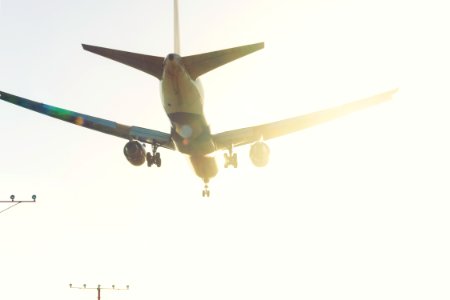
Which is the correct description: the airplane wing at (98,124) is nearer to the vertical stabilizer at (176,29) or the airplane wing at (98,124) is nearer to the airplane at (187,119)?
the airplane at (187,119)

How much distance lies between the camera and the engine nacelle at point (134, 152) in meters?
27.9

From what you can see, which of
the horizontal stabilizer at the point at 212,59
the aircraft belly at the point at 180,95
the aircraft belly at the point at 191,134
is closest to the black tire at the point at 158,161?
the aircraft belly at the point at 191,134

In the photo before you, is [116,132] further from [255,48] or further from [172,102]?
[255,48]

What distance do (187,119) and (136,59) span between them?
12.1 feet

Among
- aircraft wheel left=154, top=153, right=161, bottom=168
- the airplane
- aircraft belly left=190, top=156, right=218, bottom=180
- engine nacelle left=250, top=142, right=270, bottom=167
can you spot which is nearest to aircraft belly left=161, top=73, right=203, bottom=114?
the airplane

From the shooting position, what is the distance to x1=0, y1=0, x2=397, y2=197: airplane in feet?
77.1

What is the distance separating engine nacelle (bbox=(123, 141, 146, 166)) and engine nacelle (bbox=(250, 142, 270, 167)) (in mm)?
5268

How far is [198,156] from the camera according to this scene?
29.5 metres

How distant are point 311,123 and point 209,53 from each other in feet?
30.3

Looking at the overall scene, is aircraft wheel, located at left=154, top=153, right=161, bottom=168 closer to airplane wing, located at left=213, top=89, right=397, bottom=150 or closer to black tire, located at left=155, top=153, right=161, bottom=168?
black tire, located at left=155, top=153, right=161, bottom=168

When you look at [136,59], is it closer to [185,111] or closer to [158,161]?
[185,111]

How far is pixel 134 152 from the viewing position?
91.4 feet

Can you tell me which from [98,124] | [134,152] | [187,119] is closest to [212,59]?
[187,119]

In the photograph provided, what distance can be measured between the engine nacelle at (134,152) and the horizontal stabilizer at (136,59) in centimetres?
473
